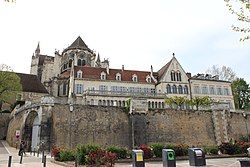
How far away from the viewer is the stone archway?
2563 centimetres

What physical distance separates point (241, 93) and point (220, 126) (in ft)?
72.1

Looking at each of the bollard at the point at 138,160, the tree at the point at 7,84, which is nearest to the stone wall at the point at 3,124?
the tree at the point at 7,84

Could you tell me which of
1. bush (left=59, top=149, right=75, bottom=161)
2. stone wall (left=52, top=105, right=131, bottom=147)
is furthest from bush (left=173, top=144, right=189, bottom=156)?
stone wall (left=52, top=105, right=131, bottom=147)

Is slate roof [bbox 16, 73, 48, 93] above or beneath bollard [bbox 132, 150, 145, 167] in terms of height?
above

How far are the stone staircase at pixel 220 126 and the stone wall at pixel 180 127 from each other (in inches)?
18.5

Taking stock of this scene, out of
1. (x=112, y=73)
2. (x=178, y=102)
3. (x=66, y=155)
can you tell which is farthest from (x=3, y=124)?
(x=66, y=155)

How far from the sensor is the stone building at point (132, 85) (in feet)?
123

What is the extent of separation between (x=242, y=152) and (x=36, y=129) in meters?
19.4

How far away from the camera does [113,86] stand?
39844 mm

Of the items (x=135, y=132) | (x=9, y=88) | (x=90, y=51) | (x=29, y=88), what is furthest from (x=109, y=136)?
(x=90, y=51)

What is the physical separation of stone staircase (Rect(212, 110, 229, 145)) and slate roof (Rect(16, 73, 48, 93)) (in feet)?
101

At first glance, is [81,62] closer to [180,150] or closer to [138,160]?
[180,150]

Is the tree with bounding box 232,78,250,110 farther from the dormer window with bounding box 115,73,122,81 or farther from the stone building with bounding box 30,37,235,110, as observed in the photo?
the dormer window with bounding box 115,73,122,81

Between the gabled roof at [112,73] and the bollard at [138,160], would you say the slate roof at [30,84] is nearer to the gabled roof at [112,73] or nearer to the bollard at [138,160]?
the gabled roof at [112,73]
